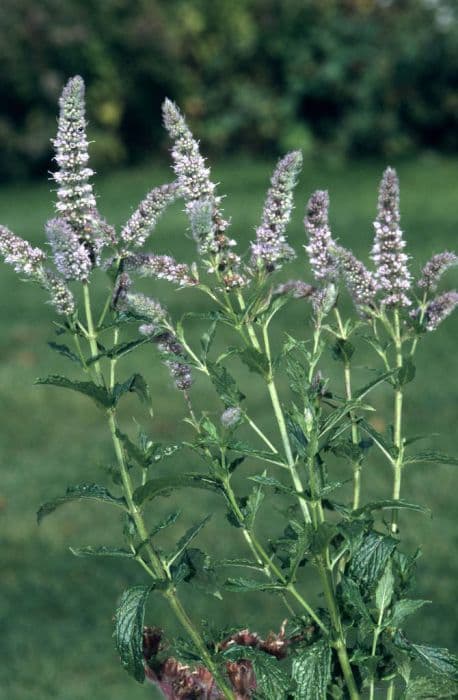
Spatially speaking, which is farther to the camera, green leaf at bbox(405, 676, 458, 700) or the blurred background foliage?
the blurred background foliage

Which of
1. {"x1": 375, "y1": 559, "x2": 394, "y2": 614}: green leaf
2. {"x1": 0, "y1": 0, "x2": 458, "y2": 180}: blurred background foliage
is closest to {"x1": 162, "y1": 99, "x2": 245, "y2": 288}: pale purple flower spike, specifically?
{"x1": 375, "y1": 559, "x2": 394, "y2": 614}: green leaf

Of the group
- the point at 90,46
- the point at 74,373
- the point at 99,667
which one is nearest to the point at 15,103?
the point at 90,46

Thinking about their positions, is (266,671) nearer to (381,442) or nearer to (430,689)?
(430,689)

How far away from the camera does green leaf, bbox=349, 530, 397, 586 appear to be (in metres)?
1.41

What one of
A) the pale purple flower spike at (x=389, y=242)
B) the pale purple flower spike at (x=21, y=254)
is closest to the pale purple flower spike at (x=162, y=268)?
the pale purple flower spike at (x=21, y=254)

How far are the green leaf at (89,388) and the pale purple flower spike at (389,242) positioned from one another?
0.35 meters

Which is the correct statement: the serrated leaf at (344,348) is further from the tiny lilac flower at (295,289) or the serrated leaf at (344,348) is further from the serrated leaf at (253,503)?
the serrated leaf at (253,503)

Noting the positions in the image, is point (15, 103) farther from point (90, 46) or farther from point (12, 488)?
point (12, 488)

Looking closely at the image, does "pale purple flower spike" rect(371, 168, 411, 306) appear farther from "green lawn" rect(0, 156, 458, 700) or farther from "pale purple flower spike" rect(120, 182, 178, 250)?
"green lawn" rect(0, 156, 458, 700)

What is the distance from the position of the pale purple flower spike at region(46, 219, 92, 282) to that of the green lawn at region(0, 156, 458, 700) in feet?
0.96

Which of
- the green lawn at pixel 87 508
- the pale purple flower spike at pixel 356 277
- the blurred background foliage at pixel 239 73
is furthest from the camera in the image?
the blurred background foliage at pixel 239 73

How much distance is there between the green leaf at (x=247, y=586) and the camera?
1411mm

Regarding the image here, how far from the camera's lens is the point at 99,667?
3.76 metres

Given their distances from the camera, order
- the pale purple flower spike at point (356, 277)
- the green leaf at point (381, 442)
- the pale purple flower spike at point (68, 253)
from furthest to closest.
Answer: the green leaf at point (381, 442), the pale purple flower spike at point (356, 277), the pale purple flower spike at point (68, 253)
